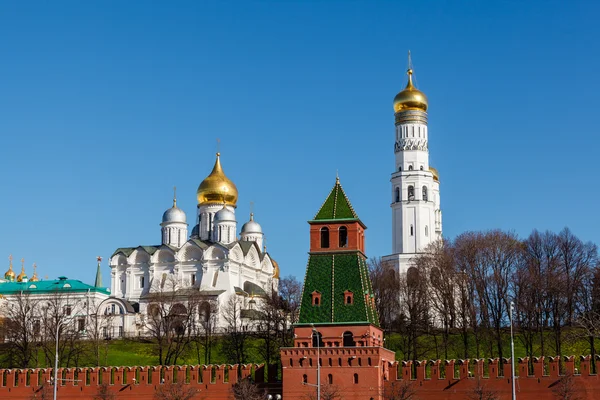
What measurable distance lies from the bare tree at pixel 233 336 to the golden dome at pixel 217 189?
1148 cm

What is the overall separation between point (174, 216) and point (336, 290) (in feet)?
145

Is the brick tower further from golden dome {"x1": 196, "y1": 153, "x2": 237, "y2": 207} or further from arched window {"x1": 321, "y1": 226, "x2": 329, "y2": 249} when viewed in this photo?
golden dome {"x1": 196, "y1": 153, "x2": 237, "y2": 207}

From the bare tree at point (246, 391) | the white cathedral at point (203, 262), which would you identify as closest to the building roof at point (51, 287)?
the white cathedral at point (203, 262)

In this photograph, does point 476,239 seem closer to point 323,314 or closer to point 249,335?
point 249,335

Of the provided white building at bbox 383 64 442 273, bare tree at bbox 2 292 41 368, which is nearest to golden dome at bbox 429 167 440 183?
white building at bbox 383 64 442 273

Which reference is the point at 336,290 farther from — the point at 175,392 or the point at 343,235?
the point at 175,392

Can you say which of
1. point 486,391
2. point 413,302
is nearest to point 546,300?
point 413,302

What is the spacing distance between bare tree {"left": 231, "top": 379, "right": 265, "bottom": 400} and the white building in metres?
41.6

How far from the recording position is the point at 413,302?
7412cm

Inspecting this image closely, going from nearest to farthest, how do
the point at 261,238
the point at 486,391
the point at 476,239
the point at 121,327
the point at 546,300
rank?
the point at 486,391
the point at 546,300
the point at 476,239
the point at 121,327
the point at 261,238

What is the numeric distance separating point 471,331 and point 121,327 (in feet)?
104

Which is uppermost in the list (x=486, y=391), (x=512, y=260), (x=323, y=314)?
(x=512, y=260)

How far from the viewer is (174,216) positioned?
9506 centimetres

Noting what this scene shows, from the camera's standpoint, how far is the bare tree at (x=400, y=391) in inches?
2000
